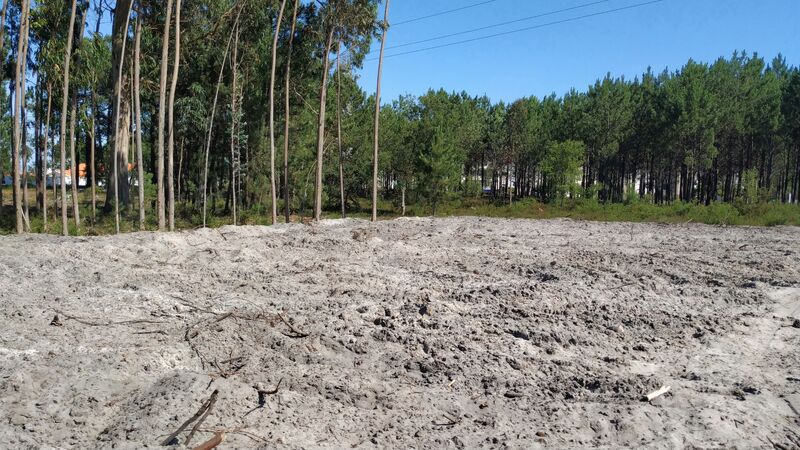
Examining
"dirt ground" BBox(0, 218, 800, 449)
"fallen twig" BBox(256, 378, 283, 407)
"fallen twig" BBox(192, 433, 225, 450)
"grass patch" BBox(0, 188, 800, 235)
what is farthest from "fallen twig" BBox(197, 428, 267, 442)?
"grass patch" BBox(0, 188, 800, 235)

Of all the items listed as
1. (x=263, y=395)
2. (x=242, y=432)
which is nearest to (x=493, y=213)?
(x=263, y=395)

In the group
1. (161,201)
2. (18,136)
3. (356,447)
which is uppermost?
(18,136)

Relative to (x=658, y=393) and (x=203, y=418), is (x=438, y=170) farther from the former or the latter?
(x=203, y=418)

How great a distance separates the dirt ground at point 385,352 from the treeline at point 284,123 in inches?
407

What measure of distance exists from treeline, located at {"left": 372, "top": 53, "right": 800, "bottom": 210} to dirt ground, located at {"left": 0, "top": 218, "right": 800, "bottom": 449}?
29337mm

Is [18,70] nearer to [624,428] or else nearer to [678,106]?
[624,428]

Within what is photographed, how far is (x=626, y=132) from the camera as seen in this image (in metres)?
45.6

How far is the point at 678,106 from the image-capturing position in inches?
1634

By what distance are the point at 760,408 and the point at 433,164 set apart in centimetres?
3360

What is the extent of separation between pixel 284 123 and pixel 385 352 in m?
24.0

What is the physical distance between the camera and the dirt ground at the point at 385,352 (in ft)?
13.6

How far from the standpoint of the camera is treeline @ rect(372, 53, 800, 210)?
135 ft

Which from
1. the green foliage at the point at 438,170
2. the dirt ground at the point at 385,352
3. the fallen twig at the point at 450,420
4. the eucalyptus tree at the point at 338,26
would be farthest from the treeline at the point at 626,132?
the fallen twig at the point at 450,420

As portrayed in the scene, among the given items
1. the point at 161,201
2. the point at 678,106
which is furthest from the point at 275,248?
the point at 678,106
